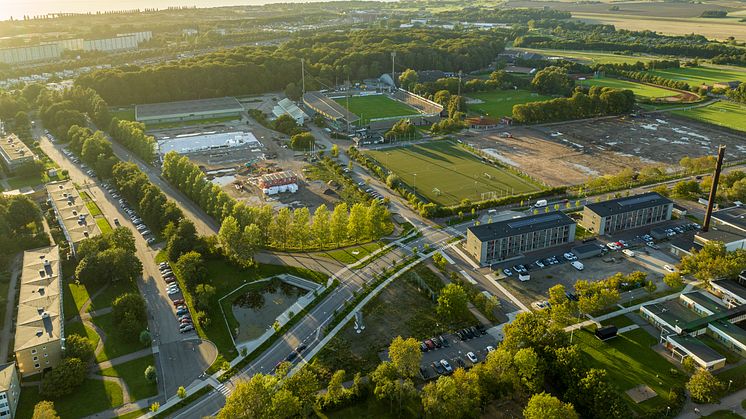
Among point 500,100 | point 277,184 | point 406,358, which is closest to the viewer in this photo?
point 406,358

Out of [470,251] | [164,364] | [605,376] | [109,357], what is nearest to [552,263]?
[470,251]

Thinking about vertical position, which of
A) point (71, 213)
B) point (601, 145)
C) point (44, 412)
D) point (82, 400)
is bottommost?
point (82, 400)

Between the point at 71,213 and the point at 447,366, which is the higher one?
the point at 71,213

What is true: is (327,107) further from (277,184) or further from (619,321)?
(619,321)

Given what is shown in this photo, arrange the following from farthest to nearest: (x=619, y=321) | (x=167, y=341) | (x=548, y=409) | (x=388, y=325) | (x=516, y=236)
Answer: (x=516, y=236), (x=619, y=321), (x=388, y=325), (x=167, y=341), (x=548, y=409)

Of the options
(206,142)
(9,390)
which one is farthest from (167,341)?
(206,142)

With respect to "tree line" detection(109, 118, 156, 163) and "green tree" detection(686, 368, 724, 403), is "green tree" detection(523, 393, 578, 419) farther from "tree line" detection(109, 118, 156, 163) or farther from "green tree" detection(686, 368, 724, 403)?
"tree line" detection(109, 118, 156, 163)

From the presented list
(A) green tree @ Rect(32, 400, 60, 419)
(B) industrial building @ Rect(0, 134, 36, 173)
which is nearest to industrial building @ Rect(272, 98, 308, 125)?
(B) industrial building @ Rect(0, 134, 36, 173)

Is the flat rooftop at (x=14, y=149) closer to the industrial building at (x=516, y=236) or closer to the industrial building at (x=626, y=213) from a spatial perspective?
the industrial building at (x=516, y=236)
